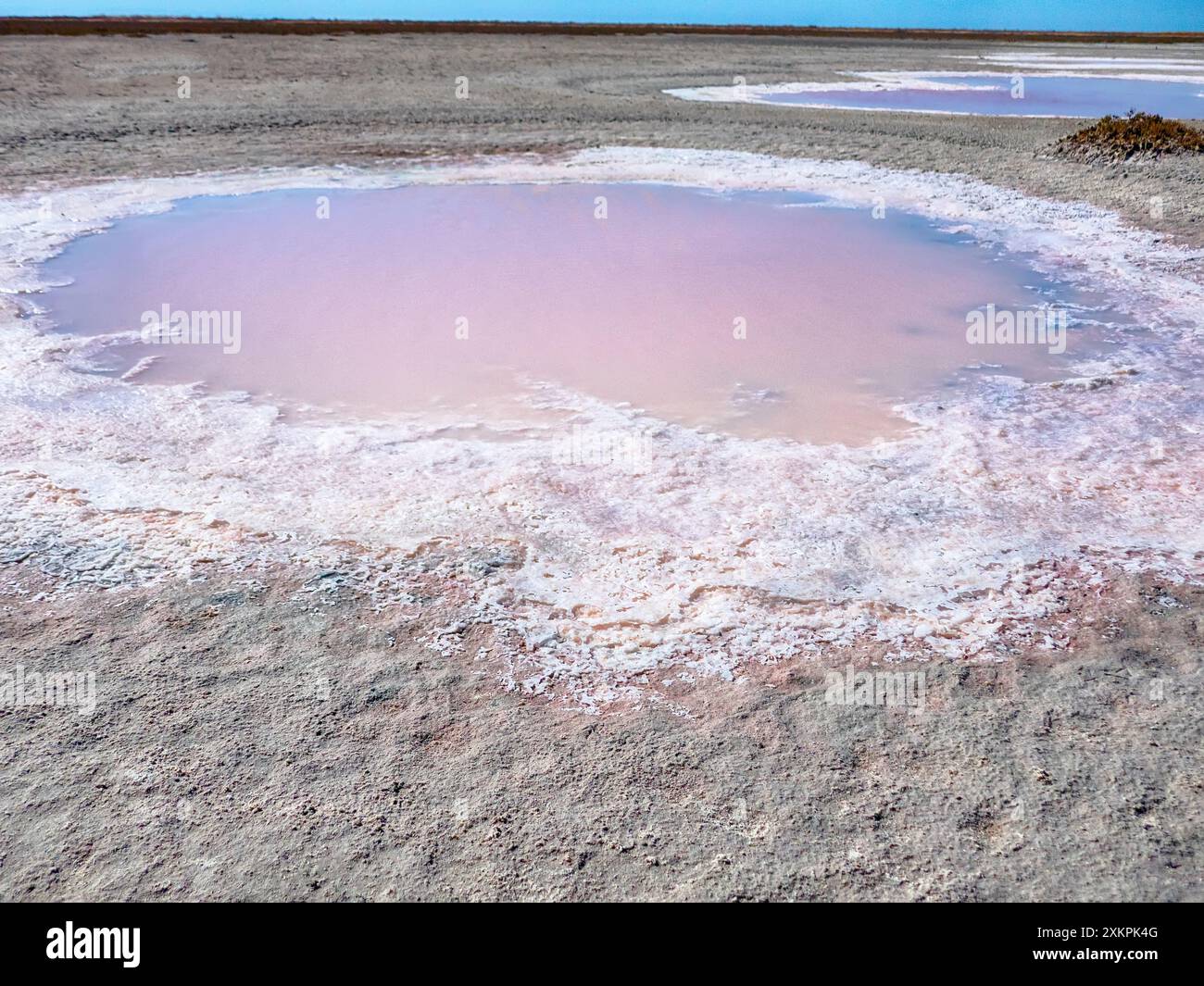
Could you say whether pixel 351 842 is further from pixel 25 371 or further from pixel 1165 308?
pixel 1165 308

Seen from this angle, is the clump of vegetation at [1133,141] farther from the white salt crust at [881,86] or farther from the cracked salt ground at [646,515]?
the cracked salt ground at [646,515]

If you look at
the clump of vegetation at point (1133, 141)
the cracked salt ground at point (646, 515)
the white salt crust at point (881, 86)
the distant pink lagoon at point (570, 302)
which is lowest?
the cracked salt ground at point (646, 515)

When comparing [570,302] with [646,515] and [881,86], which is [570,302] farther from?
[881,86]

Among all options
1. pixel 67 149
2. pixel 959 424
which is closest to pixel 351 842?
pixel 959 424

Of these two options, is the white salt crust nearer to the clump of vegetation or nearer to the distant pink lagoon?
the clump of vegetation

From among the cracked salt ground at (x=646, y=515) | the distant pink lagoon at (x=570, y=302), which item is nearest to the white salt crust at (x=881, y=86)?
the distant pink lagoon at (x=570, y=302)

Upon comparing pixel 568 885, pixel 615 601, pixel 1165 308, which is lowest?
pixel 568 885

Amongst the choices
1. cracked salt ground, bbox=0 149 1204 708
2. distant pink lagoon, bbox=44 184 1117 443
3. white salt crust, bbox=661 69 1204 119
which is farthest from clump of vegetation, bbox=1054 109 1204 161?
cracked salt ground, bbox=0 149 1204 708

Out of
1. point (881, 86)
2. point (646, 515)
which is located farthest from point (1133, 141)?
point (881, 86)
